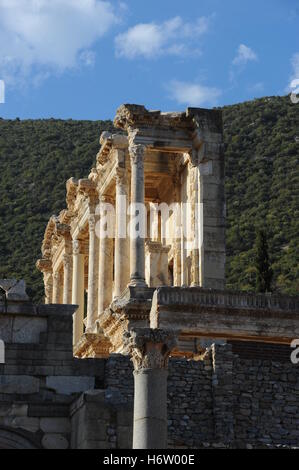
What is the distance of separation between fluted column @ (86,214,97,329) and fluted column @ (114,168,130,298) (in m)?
3.00

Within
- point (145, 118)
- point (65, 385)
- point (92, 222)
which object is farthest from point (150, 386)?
point (92, 222)

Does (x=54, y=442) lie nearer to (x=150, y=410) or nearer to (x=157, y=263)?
(x=150, y=410)

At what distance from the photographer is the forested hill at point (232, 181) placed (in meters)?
57.0

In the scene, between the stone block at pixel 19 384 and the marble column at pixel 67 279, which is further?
the marble column at pixel 67 279

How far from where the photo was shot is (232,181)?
63562mm

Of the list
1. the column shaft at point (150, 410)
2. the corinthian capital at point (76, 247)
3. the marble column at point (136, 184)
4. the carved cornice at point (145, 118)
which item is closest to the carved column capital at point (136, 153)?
the marble column at point (136, 184)

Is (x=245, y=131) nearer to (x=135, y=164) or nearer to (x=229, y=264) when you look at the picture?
(x=229, y=264)

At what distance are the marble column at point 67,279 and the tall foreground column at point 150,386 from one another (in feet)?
82.0

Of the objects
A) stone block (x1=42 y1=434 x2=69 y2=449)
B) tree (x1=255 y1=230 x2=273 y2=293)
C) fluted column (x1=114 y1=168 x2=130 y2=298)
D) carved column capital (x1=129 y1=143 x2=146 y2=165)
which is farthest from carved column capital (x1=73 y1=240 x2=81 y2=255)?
stone block (x1=42 y1=434 x2=69 y2=449)

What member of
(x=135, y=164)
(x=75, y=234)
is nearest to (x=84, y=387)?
(x=135, y=164)

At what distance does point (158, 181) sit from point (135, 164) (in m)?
4.75

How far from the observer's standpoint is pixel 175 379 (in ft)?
73.3

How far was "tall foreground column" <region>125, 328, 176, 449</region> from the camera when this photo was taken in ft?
55.5

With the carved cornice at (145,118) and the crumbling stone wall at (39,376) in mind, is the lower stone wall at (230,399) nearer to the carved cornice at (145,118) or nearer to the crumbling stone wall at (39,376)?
the crumbling stone wall at (39,376)
